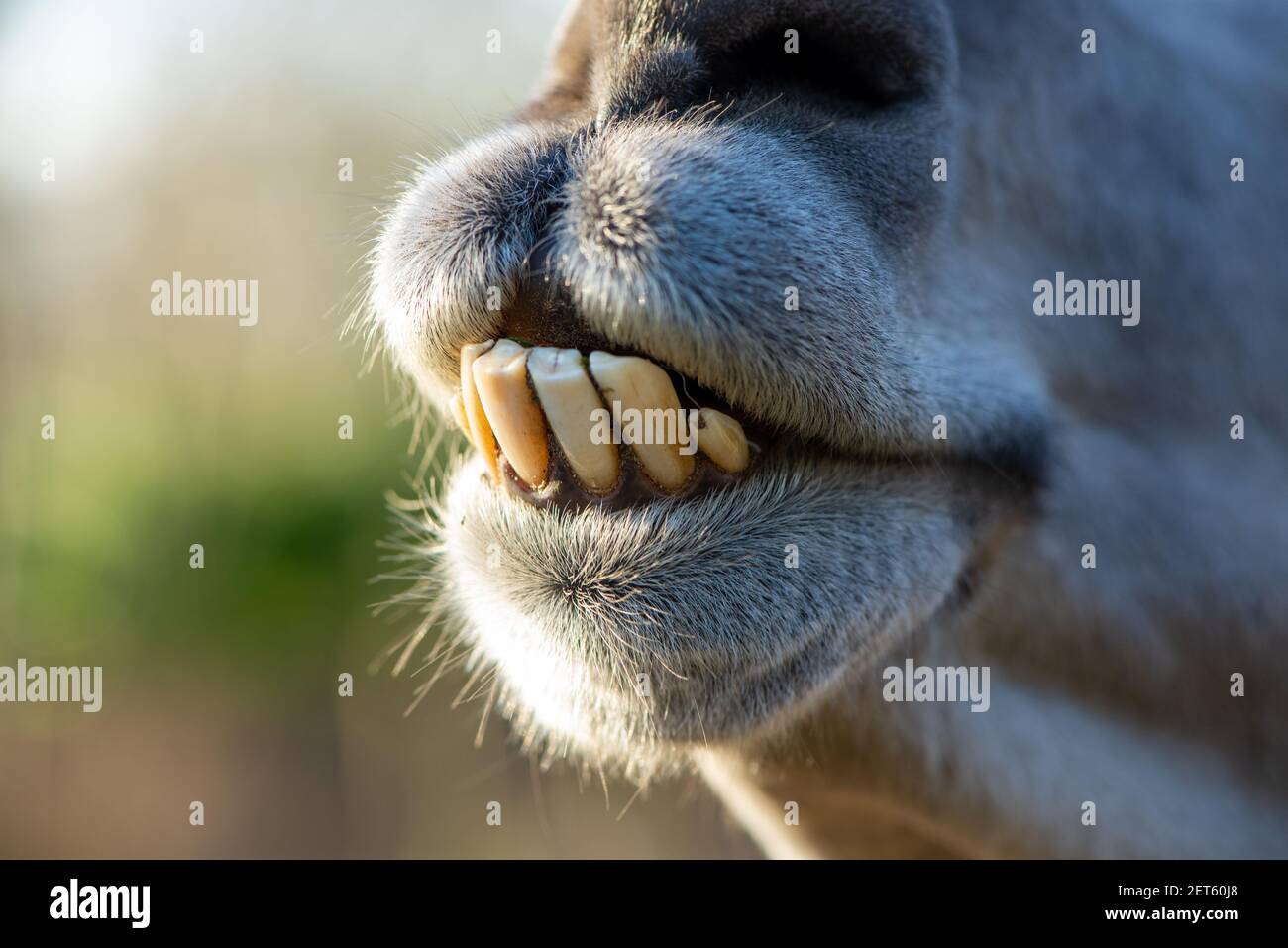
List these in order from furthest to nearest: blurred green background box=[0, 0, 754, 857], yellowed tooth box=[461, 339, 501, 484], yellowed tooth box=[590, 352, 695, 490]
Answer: blurred green background box=[0, 0, 754, 857] < yellowed tooth box=[461, 339, 501, 484] < yellowed tooth box=[590, 352, 695, 490]

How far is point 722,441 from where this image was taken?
1.34 m

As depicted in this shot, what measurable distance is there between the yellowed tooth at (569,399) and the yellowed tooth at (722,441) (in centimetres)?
11

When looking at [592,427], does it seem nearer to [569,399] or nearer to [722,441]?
[569,399]

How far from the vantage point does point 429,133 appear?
5.77ft

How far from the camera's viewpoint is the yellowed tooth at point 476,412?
4.50 ft

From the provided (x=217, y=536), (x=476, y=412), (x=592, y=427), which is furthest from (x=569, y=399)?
(x=217, y=536)

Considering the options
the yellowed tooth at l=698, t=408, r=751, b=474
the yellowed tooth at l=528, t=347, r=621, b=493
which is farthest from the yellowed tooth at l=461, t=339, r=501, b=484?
the yellowed tooth at l=698, t=408, r=751, b=474

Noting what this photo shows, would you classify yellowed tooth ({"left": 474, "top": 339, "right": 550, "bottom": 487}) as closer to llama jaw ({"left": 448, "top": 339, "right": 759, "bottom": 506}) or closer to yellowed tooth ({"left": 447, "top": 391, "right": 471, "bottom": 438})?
llama jaw ({"left": 448, "top": 339, "right": 759, "bottom": 506})

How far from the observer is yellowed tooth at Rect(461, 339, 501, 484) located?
137 centimetres

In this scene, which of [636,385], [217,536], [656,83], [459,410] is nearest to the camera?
[636,385]

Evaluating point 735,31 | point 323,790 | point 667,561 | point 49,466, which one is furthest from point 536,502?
point 323,790

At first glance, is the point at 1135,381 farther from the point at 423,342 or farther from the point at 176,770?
the point at 176,770

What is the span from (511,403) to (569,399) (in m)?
0.08

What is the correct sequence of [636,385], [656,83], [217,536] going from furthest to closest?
[217,536] < [656,83] < [636,385]
